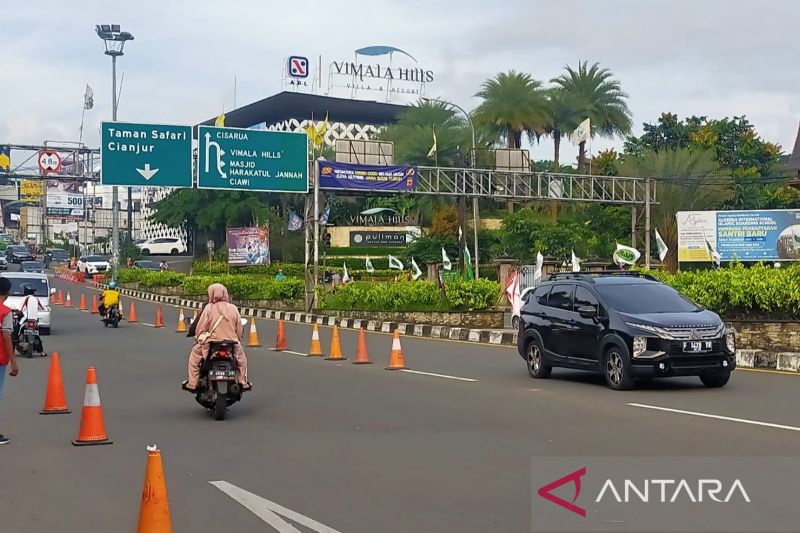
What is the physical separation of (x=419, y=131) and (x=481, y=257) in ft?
39.3

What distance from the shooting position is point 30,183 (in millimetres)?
127312

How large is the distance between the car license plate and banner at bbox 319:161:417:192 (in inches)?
1024

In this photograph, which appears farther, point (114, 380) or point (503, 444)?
point (114, 380)

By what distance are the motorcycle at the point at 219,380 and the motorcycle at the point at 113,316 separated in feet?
70.5

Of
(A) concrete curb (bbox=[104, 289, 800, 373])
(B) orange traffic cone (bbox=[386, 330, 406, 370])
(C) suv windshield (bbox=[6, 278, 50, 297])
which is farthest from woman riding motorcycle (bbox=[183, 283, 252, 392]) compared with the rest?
(C) suv windshield (bbox=[6, 278, 50, 297])

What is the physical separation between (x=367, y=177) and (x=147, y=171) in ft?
27.0

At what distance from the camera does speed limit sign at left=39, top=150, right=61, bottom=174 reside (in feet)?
208

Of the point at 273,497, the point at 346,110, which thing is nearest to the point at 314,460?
the point at 273,497

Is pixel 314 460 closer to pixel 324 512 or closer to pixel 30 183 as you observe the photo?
pixel 324 512

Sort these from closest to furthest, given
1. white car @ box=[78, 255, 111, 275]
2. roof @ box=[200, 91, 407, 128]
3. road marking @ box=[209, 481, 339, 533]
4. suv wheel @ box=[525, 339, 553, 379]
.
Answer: road marking @ box=[209, 481, 339, 533] → suv wheel @ box=[525, 339, 553, 379] → white car @ box=[78, 255, 111, 275] → roof @ box=[200, 91, 407, 128]

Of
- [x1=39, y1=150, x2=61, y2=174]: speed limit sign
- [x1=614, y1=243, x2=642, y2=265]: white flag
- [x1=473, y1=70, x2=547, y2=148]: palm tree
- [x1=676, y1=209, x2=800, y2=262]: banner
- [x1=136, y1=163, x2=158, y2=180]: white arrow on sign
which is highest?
[x1=473, y1=70, x2=547, y2=148]: palm tree

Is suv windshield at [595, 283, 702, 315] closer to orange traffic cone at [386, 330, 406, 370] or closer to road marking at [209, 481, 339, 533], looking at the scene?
orange traffic cone at [386, 330, 406, 370]

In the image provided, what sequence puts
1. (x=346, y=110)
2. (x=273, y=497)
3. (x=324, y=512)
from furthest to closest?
(x=346, y=110), (x=273, y=497), (x=324, y=512)

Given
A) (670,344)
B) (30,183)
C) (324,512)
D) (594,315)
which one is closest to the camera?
(324,512)
